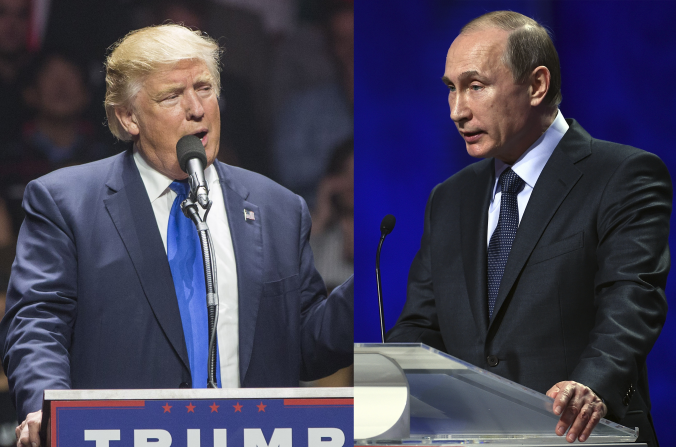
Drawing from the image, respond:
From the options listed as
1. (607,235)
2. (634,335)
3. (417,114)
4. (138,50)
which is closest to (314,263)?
(138,50)

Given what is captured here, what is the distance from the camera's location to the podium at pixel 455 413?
1246 mm

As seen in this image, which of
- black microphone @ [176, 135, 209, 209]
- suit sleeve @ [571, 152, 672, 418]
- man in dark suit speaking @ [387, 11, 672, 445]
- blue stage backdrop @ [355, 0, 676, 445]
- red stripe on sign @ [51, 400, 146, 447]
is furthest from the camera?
blue stage backdrop @ [355, 0, 676, 445]

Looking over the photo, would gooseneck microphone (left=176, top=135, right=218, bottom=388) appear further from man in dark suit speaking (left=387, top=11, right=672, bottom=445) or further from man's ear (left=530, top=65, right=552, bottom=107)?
man's ear (left=530, top=65, right=552, bottom=107)

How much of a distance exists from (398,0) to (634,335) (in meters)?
2.35

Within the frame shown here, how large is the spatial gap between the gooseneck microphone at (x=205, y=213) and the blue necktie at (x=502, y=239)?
3.56 ft

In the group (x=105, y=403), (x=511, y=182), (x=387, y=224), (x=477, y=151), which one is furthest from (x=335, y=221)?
(x=477, y=151)

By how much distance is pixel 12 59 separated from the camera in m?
1.33

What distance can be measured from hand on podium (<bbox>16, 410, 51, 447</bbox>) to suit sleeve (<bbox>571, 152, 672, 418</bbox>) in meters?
1.12

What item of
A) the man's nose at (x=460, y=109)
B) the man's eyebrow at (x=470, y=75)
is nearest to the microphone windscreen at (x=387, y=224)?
the man's nose at (x=460, y=109)

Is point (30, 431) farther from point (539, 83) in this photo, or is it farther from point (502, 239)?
point (539, 83)

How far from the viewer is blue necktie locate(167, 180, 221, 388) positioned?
137cm

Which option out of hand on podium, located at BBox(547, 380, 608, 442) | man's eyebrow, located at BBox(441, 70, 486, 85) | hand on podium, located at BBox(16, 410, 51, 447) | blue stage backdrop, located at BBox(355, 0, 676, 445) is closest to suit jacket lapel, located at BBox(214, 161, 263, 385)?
hand on podium, located at BBox(16, 410, 51, 447)

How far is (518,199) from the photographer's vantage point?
231 cm

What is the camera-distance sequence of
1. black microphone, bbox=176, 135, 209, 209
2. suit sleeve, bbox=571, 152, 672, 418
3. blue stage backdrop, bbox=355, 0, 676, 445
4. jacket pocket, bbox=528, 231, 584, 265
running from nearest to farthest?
1. black microphone, bbox=176, 135, 209, 209
2. suit sleeve, bbox=571, 152, 672, 418
3. jacket pocket, bbox=528, 231, 584, 265
4. blue stage backdrop, bbox=355, 0, 676, 445
